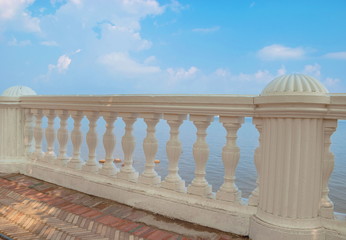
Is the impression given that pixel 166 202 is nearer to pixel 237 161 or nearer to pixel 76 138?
pixel 237 161

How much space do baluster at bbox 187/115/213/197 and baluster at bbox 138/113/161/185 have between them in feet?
1.58

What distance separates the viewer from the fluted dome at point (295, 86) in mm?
2486

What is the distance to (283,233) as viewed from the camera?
8.34 feet

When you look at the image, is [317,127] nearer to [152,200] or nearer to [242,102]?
[242,102]

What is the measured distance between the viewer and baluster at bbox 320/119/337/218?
2520mm

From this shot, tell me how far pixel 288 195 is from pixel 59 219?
224 cm

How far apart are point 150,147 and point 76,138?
1282mm

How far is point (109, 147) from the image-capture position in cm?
385

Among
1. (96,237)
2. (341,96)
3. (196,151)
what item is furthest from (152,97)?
(341,96)

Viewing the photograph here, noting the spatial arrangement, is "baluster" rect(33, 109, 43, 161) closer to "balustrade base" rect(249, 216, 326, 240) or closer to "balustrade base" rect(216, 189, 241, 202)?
"balustrade base" rect(216, 189, 241, 202)

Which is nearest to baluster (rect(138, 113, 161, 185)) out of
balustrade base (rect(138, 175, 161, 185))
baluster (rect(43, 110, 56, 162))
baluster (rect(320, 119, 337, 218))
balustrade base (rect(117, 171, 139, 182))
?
balustrade base (rect(138, 175, 161, 185))

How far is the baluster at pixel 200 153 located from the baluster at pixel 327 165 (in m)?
1.01

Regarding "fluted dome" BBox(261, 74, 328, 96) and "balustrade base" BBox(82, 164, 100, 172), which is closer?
A: "fluted dome" BBox(261, 74, 328, 96)

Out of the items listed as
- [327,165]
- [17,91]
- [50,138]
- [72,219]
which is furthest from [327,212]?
[17,91]
